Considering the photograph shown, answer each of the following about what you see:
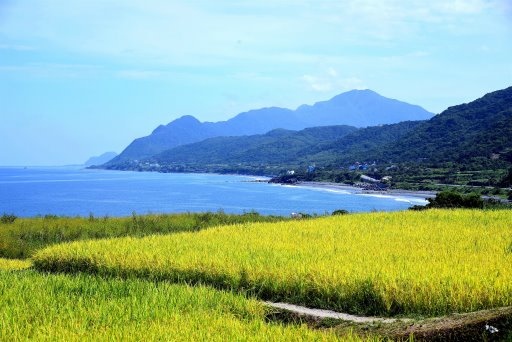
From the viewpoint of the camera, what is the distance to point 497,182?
248 feet

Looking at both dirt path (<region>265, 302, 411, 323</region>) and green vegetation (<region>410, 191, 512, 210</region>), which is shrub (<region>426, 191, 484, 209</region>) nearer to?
green vegetation (<region>410, 191, 512, 210</region>)

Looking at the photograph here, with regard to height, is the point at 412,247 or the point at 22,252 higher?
the point at 412,247

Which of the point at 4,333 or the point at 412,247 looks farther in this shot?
the point at 412,247

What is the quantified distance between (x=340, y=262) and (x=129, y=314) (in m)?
4.37

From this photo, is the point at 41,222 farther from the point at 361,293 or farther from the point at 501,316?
the point at 501,316

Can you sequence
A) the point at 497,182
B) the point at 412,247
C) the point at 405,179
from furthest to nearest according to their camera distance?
the point at 405,179 → the point at 497,182 → the point at 412,247

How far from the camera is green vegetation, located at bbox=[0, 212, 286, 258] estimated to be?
71.0 ft

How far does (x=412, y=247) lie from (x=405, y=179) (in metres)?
89.9

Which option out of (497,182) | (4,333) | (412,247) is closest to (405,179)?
(497,182)

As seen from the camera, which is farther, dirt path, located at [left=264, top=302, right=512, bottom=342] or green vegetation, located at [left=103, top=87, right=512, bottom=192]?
green vegetation, located at [left=103, top=87, right=512, bottom=192]

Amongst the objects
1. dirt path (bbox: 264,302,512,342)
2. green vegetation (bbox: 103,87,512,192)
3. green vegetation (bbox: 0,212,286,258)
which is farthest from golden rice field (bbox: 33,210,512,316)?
green vegetation (bbox: 103,87,512,192)

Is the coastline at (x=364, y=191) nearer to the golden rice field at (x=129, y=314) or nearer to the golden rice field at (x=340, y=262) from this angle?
the golden rice field at (x=340, y=262)

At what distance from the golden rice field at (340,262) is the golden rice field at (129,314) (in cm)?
116

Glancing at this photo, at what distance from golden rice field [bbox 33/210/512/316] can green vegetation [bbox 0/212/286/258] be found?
6.15 m
